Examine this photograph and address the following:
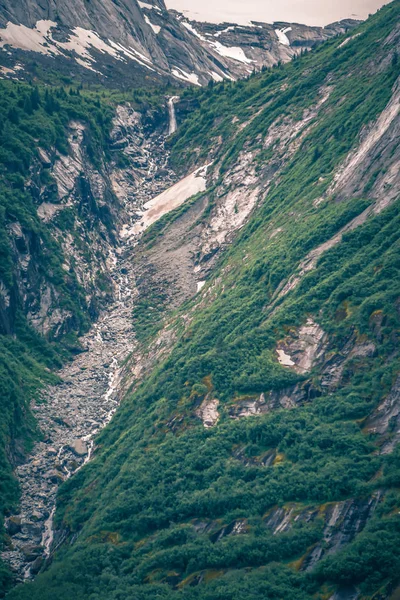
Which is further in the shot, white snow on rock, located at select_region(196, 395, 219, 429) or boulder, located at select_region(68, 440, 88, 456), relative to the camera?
boulder, located at select_region(68, 440, 88, 456)

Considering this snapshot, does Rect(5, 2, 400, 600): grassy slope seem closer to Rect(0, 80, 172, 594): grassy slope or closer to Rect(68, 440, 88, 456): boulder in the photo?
Rect(68, 440, 88, 456): boulder

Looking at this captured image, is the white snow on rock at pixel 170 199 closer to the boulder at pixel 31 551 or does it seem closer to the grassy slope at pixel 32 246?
the grassy slope at pixel 32 246

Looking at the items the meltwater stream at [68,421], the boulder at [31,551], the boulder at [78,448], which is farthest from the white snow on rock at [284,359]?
the boulder at [31,551]

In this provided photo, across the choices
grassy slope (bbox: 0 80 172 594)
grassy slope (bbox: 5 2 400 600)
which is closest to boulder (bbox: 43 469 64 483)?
grassy slope (bbox: 5 2 400 600)

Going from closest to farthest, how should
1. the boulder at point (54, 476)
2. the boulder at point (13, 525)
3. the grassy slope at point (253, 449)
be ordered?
1. the grassy slope at point (253, 449)
2. the boulder at point (13, 525)
3. the boulder at point (54, 476)

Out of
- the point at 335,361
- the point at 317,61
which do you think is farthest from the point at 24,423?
the point at 317,61

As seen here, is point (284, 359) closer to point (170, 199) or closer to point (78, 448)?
point (78, 448)

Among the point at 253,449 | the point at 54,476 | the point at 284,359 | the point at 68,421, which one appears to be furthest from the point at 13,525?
the point at 284,359

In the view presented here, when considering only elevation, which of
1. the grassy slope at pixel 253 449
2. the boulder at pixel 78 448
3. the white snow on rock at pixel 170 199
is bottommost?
the grassy slope at pixel 253 449

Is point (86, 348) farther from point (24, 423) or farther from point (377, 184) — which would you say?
point (377, 184)
